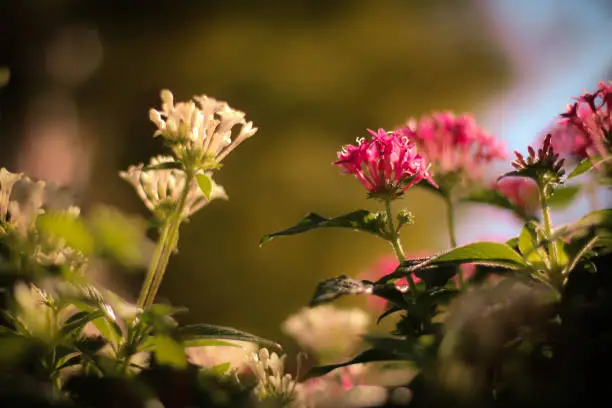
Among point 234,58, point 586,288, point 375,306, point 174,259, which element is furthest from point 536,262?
point 234,58

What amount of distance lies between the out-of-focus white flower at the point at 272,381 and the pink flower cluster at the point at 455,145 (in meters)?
0.50

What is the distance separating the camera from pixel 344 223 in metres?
0.60

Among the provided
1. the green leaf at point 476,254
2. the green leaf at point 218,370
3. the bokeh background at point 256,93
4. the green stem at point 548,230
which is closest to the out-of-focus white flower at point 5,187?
the green leaf at point 218,370

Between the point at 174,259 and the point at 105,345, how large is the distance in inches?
137

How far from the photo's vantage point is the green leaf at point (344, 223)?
57cm

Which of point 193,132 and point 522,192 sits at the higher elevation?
point 193,132

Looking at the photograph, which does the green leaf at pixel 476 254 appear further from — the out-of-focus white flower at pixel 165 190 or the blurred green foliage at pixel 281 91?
the blurred green foliage at pixel 281 91

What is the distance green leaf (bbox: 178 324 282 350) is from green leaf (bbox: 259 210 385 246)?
0.33 feet

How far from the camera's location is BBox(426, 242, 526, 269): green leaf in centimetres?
52

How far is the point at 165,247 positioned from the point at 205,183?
0.28 ft

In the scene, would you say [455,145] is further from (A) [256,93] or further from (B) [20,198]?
(A) [256,93]

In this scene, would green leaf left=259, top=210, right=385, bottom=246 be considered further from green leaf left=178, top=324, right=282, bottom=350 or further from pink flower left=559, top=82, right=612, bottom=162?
pink flower left=559, top=82, right=612, bottom=162

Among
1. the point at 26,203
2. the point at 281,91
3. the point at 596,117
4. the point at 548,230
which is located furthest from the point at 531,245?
→ the point at 281,91

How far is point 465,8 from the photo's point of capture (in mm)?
5082
